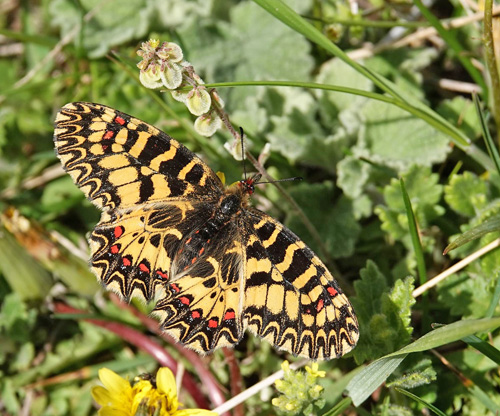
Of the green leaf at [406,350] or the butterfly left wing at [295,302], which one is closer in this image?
the green leaf at [406,350]

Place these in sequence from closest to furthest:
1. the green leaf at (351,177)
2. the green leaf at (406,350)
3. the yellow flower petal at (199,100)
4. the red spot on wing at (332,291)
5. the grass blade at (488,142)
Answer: the green leaf at (406,350) → the red spot on wing at (332,291) → the yellow flower petal at (199,100) → the grass blade at (488,142) → the green leaf at (351,177)

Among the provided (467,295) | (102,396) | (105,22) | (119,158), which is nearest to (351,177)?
(467,295)

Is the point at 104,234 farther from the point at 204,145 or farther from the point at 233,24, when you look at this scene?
the point at 233,24

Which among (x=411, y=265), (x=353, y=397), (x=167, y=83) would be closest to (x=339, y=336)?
(x=353, y=397)

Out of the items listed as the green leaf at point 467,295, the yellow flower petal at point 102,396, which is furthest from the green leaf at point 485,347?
the yellow flower petal at point 102,396

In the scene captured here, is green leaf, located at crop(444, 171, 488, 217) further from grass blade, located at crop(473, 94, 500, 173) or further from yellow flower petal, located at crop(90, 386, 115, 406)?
yellow flower petal, located at crop(90, 386, 115, 406)

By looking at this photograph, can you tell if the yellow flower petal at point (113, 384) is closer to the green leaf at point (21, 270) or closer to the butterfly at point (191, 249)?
the butterfly at point (191, 249)

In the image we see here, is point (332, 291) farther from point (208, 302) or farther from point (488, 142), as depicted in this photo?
point (488, 142)
